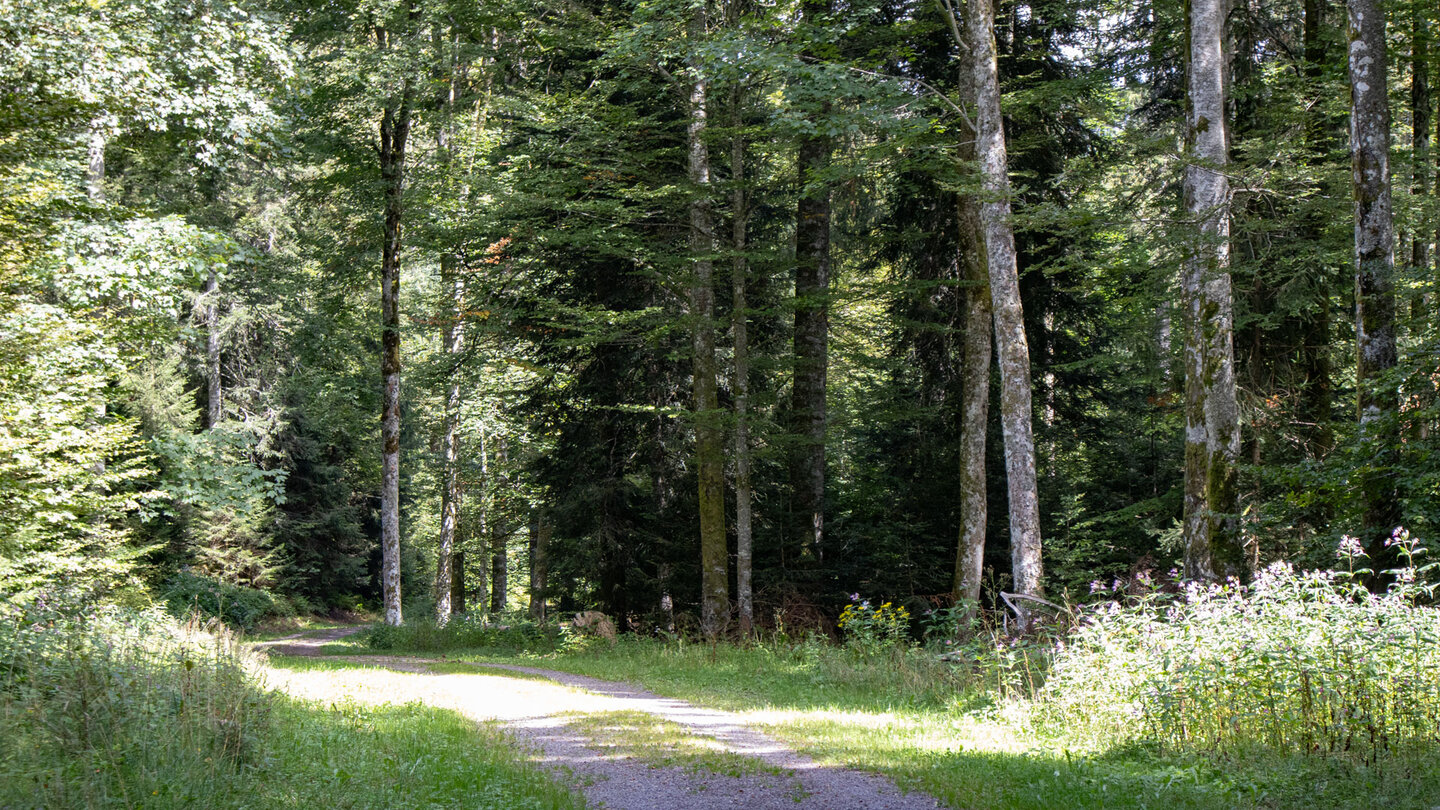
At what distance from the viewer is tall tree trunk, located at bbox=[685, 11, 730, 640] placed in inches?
596

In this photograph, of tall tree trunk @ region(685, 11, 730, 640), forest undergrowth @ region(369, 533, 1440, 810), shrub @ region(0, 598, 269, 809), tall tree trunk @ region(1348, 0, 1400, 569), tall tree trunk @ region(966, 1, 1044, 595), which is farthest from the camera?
tall tree trunk @ region(685, 11, 730, 640)

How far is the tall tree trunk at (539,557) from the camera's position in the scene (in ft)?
61.0

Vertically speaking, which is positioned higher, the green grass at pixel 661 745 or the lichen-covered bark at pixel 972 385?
the lichen-covered bark at pixel 972 385

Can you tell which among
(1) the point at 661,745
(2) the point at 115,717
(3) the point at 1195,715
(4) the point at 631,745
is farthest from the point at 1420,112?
(2) the point at 115,717

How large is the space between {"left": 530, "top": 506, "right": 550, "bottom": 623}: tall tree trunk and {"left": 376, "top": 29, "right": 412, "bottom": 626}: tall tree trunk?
10.2 ft

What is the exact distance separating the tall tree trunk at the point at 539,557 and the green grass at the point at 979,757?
743cm

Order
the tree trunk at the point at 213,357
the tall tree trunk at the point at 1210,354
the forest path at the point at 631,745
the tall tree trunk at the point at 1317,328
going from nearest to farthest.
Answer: the forest path at the point at 631,745
the tall tree trunk at the point at 1210,354
the tall tree trunk at the point at 1317,328
the tree trunk at the point at 213,357

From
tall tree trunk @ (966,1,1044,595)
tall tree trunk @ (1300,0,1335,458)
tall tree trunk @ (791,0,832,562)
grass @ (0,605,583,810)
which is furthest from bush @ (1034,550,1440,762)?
tall tree trunk @ (791,0,832,562)

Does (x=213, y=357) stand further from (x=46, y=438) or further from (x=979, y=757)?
(x=979, y=757)

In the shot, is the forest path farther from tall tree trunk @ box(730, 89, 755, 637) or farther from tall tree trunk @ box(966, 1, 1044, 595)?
tall tree trunk @ box(966, 1, 1044, 595)

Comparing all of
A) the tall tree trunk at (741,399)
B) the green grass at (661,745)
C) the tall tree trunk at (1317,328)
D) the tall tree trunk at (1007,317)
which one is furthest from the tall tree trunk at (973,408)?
the green grass at (661,745)

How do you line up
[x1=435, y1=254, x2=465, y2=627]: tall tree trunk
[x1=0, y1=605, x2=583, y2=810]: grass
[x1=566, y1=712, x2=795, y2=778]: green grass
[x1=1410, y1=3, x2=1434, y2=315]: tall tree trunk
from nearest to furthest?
1. [x1=0, y1=605, x2=583, y2=810]: grass
2. [x1=566, y1=712, x2=795, y2=778]: green grass
3. [x1=1410, y1=3, x2=1434, y2=315]: tall tree trunk
4. [x1=435, y1=254, x2=465, y2=627]: tall tree trunk

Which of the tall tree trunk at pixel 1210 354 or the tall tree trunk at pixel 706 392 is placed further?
the tall tree trunk at pixel 706 392

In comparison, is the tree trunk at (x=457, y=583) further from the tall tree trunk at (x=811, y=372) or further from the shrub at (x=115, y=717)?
the shrub at (x=115, y=717)
